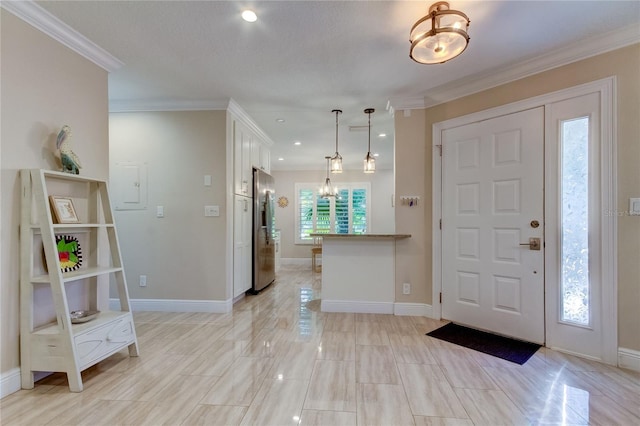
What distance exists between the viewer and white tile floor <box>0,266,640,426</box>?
1.67 metres

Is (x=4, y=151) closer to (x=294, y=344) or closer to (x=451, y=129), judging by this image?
(x=294, y=344)

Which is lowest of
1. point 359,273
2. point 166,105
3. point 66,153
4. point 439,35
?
point 359,273

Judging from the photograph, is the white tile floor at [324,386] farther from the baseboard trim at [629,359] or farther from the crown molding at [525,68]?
the crown molding at [525,68]

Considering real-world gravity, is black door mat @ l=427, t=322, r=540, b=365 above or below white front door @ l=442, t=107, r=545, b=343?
below

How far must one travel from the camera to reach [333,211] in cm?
768

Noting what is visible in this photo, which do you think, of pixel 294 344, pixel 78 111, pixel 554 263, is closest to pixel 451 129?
pixel 554 263

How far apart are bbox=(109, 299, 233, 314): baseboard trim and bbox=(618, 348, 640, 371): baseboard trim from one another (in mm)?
3640

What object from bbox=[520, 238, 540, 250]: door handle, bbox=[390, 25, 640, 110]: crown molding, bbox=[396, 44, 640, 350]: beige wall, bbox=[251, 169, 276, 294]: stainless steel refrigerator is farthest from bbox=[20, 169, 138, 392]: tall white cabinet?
bbox=[396, 44, 640, 350]: beige wall

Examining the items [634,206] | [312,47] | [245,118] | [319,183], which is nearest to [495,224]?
[634,206]

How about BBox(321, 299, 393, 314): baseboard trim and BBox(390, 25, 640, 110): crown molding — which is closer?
BBox(390, 25, 640, 110): crown molding

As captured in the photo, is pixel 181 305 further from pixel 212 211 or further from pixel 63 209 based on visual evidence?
pixel 63 209

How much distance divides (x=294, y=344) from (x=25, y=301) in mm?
1922

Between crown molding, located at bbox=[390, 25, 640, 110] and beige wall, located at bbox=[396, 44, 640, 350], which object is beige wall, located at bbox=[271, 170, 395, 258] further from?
beige wall, located at bbox=[396, 44, 640, 350]

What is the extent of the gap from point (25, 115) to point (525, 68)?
392cm
